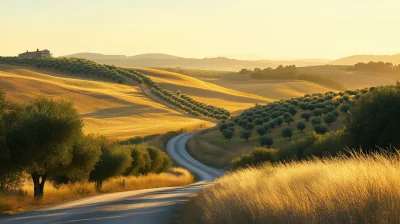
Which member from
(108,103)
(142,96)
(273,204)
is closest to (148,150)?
(273,204)

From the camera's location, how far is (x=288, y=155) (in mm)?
55938

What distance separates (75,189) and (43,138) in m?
8.52

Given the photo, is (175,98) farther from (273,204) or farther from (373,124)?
(273,204)

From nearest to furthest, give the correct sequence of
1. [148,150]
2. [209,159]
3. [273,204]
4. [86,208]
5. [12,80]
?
[273,204] → [86,208] → [148,150] → [209,159] → [12,80]

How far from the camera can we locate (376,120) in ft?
114

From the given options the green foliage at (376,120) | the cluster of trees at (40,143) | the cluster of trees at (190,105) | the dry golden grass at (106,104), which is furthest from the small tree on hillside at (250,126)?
the green foliage at (376,120)

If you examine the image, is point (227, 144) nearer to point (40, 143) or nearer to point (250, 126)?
point (250, 126)

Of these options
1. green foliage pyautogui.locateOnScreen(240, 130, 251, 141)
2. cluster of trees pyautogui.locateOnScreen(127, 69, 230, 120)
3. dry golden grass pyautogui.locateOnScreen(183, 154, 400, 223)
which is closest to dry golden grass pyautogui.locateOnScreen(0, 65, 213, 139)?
cluster of trees pyautogui.locateOnScreen(127, 69, 230, 120)

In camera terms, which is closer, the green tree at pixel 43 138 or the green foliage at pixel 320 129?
the green tree at pixel 43 138

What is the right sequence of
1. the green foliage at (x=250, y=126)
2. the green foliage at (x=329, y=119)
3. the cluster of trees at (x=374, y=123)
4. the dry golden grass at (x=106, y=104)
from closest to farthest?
the cluster of trees at (x=374, y=123) → the green foliage at (x=329, y=119) → the green foliage at (x=250, y=126) → the dry golden grass at (x=106, y=104)

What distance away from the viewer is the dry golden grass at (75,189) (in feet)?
92.8

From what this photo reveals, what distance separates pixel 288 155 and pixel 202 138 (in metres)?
53.5

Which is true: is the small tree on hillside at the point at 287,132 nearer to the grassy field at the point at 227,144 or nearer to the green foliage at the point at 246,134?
the grassy field at the point at 227,144

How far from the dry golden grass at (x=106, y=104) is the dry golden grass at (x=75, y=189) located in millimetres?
36048
